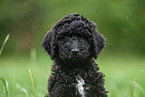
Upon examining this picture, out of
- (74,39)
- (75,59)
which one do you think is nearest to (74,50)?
(75,59)

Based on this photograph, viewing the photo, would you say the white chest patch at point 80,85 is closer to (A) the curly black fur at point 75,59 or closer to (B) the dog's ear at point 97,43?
(A) the curly black fur at point 75,59

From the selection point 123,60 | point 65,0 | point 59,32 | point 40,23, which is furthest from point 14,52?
point 59,32

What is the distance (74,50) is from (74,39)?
1.43 ft

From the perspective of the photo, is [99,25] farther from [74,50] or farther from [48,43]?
[74,50]

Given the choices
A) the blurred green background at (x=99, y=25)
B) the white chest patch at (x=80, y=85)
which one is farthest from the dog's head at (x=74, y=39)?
the blurred green background at (x=99, y=25)

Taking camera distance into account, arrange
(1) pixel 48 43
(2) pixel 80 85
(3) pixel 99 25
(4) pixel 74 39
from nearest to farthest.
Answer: (2) pixel 80 85 → (4) pixel 74 39 → (1) pixel 48 43 → (3) pixel 99 25

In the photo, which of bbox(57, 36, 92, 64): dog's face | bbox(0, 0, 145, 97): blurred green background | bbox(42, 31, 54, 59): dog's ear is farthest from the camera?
bbox(0, 0, 145, 97): blurred green background

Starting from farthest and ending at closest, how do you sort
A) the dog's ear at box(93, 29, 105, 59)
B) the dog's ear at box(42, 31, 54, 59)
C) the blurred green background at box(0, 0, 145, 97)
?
the blurred green background at box(0, 0, 145, 97) → the dog's ear at box(42, 31, 54, 59) → the dog's ear at box(93, 29, 105, 59)

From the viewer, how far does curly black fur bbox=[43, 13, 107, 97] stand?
517 cm

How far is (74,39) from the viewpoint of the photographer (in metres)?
5.39

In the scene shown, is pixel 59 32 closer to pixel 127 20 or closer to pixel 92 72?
pixel 92 72

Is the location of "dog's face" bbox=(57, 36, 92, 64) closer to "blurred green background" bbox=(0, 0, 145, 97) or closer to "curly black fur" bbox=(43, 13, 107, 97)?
"curly black fur" bbox=(43, 13, 107, 97)

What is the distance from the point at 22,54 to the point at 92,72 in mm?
20027

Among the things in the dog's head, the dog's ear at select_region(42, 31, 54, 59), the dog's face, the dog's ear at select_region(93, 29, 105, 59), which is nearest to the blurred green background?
the dog's ear at select_region(42, 31, 54, 59)
